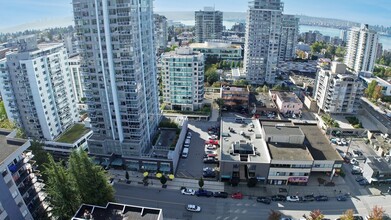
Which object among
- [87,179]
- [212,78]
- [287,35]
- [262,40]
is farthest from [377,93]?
[87,179]

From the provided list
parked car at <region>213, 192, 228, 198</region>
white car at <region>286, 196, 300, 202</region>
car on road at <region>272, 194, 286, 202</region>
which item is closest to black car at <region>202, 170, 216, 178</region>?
parked car at <region>213, 192, 228, 198</region>

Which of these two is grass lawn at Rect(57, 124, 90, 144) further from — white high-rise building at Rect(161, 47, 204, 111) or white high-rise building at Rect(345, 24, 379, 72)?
white high-rise building at Rect(345, 24, 379, 72)

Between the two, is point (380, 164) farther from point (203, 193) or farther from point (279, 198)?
point (203, 193)

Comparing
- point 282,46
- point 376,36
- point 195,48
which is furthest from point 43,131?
point 376,36

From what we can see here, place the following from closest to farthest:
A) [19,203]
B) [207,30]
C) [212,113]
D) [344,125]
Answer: [19,203] < [344,125] < [212,113] < [207,30]

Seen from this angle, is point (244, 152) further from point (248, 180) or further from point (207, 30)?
point (207, 30)
